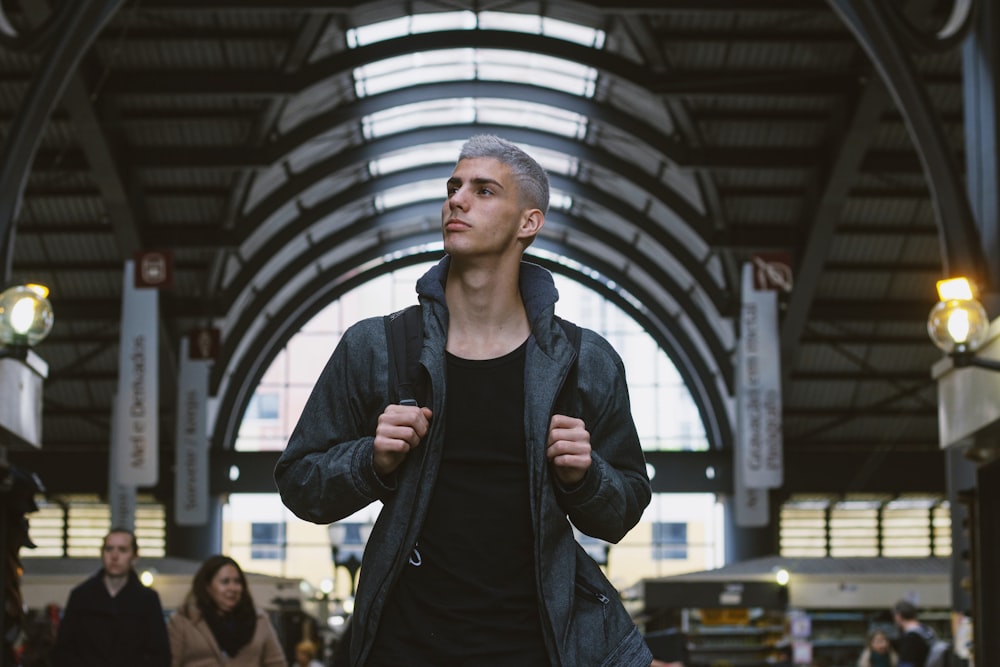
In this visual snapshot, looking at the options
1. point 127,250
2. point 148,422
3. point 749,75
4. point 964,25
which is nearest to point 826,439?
point 749,75

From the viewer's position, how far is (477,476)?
3139 mm

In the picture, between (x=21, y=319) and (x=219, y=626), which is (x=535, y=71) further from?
(x=219, y=626)

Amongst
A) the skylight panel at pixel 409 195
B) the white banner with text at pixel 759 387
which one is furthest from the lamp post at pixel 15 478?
the skylight panel at pixel 409 195

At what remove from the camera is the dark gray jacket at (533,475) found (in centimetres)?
308

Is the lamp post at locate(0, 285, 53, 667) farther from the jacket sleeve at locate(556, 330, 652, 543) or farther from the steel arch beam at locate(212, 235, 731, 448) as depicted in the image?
the steel arch beam at locate(212, 235, 731, 448)

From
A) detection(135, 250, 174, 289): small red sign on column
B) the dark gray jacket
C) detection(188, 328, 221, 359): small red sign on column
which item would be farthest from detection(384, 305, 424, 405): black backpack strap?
detection(188, 328, 221, 359): small red sign on column

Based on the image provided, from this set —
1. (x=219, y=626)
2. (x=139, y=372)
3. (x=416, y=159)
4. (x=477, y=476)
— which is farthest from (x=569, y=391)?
(x=416, y=159)

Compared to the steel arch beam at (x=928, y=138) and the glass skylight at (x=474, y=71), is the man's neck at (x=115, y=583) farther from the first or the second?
the glass skylight at (x=474, y=71)

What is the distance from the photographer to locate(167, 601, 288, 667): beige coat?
830cm

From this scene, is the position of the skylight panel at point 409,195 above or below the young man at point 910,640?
above

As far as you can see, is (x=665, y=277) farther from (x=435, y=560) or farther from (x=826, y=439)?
(x=435, y=560)

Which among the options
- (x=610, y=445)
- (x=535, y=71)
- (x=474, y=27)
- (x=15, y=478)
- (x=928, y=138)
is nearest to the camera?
(x=610, y=445)

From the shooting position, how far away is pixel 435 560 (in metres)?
3.09

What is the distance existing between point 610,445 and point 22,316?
8.78m
